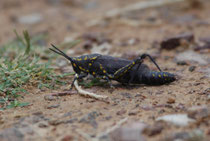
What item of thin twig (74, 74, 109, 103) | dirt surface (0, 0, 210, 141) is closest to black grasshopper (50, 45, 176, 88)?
dirt surface (0, 0, 210, 141)

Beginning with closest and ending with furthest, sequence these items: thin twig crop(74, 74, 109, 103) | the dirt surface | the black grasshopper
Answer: the dirt surface
thin twig crop(74, 74, 109, 103)
the black grasshopper

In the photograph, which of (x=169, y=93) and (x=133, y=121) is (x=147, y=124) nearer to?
(x=133, y=121)

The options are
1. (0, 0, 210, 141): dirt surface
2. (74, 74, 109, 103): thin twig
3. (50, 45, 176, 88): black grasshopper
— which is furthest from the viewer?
(50, 45, 176, 88): black grasshopper

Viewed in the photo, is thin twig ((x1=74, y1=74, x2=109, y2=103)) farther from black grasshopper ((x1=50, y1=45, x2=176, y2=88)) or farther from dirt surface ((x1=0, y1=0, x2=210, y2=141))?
black grasshopper ((x1=50, y1=45, x2=176, y2=88))

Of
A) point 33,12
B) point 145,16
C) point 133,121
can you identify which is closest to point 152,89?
point 133,121

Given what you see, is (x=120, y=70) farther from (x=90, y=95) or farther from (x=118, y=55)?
(x=118, y=55)

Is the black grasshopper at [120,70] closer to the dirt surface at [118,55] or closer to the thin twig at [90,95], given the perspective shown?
the dirt surface at [118,55]

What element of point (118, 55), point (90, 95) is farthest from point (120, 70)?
point (118, 55)
